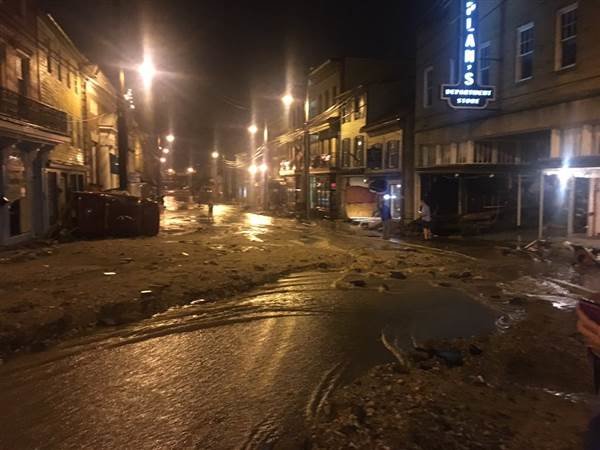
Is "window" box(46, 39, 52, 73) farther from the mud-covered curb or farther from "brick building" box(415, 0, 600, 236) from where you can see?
the mud-covered curb

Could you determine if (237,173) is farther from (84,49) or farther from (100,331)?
(100,331)

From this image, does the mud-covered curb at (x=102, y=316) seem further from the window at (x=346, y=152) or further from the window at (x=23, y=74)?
the window at (x=346, y=152)

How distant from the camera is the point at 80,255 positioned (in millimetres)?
16250

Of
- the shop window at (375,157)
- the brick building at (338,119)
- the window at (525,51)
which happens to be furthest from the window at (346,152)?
the window at (525,51)

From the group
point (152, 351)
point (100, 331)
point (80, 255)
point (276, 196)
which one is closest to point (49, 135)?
point (80, 255)

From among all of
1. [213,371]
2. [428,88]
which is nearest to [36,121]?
[213,371]

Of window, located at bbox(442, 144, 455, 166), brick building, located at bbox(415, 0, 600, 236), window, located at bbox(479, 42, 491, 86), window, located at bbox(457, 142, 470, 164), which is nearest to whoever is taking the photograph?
brick building, located at bbox(415, 0, 600, 236)

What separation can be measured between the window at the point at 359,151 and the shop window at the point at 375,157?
3114 mm

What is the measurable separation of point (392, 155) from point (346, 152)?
27.6 feet

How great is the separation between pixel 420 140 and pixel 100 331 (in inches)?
928

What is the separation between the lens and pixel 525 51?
21.0 m

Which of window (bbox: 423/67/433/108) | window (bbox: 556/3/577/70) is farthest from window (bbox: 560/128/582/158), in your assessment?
window (bbox: 423/67/433/108)

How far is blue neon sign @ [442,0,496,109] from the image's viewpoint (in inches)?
839

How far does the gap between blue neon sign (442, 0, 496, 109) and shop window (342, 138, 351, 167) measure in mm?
19065
